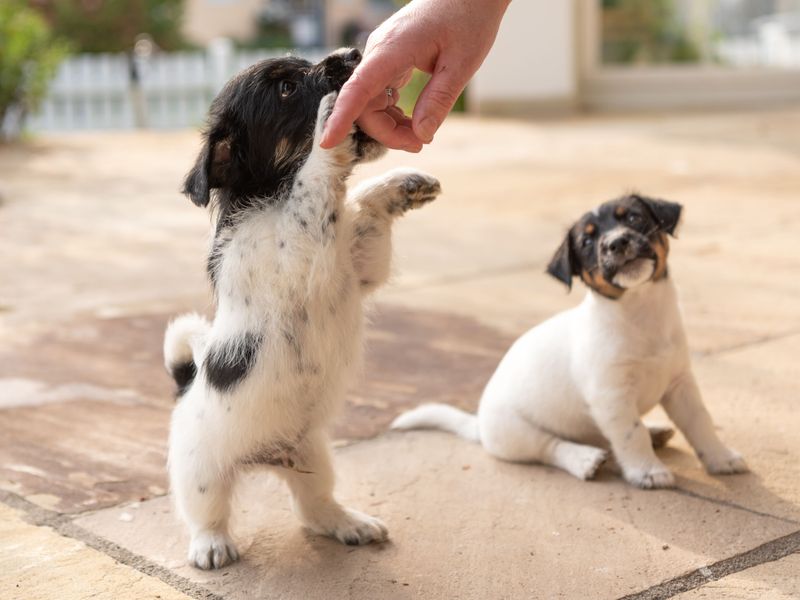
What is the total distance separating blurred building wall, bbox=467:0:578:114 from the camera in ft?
53.7

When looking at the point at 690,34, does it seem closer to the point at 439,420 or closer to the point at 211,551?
the point at 439,420

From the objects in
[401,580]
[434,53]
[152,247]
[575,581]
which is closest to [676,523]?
[575,581]

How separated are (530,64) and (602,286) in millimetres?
12955

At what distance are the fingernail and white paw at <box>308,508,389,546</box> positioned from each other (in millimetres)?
1219

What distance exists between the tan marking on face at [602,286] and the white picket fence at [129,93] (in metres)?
15.8

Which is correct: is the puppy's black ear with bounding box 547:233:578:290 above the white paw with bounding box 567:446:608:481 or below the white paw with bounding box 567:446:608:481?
above

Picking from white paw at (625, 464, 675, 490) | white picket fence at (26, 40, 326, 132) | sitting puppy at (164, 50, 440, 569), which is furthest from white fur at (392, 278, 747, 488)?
white picket fence at (26, 40, 326, 132)

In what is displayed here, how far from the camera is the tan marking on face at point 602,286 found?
4.03m

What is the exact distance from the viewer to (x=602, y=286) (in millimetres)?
4055

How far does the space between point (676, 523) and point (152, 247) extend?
20.3ft

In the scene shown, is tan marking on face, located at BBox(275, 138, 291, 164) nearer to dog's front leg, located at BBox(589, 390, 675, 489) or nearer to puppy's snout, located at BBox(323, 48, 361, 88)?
puppy's snout, located at BBox(323, 48, 361, 88)

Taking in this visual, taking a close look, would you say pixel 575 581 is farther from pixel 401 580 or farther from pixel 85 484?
pixel 85 484

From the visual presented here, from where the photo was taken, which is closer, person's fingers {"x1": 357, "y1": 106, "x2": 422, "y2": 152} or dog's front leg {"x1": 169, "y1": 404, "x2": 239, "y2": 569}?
person's fingers {"x1": 357, "y1": 106, "x2": 422, "y2": 152}

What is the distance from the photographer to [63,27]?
2669cm
